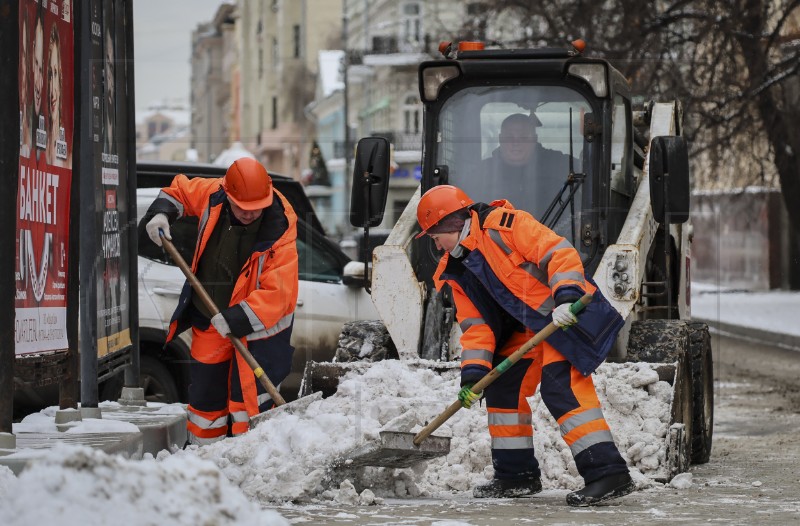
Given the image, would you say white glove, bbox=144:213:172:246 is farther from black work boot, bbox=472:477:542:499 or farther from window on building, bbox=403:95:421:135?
window on building, bbox=403:95:421:135

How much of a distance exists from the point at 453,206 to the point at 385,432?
110cm

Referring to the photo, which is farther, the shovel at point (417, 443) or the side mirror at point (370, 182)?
the side mirror at point (370, 182)

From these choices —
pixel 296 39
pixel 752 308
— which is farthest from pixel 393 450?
pixel 296 39

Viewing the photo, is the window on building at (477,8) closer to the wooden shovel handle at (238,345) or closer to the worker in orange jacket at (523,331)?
the wooden shovel handle at (238,345)

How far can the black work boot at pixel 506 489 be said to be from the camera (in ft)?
24.7

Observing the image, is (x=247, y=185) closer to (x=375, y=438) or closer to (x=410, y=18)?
(x=375, y=438)

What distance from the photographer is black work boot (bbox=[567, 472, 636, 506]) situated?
23.4 feet

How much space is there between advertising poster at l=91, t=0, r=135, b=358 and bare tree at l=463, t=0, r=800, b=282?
620 inches

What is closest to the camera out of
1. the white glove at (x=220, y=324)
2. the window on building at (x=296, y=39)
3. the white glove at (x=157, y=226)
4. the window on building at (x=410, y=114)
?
the white glove at (x=220, y=324)

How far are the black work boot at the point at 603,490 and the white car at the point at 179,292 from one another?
11.7 ft

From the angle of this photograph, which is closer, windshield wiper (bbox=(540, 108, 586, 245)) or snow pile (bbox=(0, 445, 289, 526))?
snow pile (bbox=(0, 445, 289, 526))

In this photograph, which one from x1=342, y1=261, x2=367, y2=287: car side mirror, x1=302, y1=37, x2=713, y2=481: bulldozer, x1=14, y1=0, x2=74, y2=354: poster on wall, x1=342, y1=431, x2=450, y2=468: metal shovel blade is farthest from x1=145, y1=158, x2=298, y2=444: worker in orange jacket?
x1=342, y1=261, x2=367, y2=287: car side mirror

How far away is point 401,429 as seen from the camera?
735 cm

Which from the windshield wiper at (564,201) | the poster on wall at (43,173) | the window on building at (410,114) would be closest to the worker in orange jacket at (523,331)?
the windshield wiper at (564,201)
